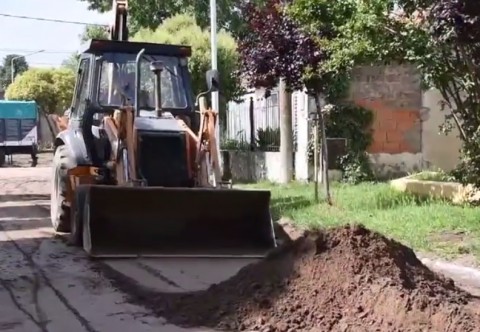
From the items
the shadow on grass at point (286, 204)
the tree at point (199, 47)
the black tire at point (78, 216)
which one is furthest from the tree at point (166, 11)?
the black tire at point (78, 216)

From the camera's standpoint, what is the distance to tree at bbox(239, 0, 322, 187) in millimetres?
13703

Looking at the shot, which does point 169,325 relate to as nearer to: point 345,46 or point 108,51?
point 108,51

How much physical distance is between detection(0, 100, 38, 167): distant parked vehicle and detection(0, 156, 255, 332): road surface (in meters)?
24.0

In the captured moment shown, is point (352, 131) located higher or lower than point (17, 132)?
lower

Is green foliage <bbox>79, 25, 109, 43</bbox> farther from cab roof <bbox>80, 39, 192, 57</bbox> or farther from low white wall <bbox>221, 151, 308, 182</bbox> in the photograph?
cab roof <bbox>80, 39, 192, 57</bbox>

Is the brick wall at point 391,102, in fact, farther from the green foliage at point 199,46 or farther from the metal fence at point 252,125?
the green foliage at point 199,46

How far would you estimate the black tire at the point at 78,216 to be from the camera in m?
10.2

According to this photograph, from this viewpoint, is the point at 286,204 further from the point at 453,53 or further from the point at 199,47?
the point at 199,47

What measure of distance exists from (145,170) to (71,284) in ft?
7.93

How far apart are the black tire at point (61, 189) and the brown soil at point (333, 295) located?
4.27 meters

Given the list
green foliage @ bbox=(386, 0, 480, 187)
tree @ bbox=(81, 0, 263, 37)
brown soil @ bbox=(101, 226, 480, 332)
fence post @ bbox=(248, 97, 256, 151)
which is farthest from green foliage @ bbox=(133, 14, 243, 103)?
brown soil @ bbox=(101, 226, 480, 332)

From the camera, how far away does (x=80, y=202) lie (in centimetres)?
1027

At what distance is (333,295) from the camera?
6.73 m

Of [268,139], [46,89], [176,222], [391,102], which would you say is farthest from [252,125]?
[46,89]
